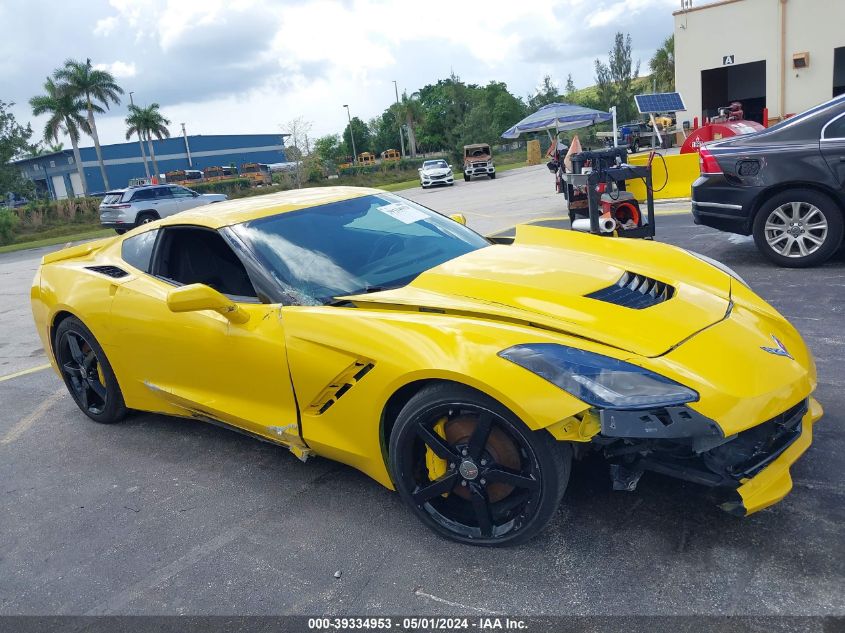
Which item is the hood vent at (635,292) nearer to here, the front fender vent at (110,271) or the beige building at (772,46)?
the front fender vent at (110,271)

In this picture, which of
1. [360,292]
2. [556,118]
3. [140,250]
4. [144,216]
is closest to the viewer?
[360,292]

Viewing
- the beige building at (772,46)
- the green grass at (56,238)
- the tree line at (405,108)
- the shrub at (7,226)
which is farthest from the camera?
the tree line at (405,108)

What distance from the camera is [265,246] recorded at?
329 centimetres

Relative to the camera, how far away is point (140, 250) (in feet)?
13.4

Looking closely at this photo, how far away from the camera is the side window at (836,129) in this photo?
593 centimetres

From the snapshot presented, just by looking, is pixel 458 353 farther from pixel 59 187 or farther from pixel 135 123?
pixel 59 187

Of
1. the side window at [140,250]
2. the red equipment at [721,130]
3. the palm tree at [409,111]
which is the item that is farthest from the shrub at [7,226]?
the palm tree at [409,111]

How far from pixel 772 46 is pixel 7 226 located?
110ft

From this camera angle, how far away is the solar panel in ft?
A: 69.9

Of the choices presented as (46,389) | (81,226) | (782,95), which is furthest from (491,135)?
(46,389)

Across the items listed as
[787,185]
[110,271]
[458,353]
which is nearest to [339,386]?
[458,353]

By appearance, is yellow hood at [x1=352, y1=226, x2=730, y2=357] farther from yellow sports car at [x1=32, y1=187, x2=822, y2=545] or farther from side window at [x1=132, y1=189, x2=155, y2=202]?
side window at [x1=132, y1=189, x2=155, y2=202]

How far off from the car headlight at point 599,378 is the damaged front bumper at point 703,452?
0.04 metres

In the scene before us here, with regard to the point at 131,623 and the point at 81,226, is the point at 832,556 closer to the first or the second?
the point at 131,623
